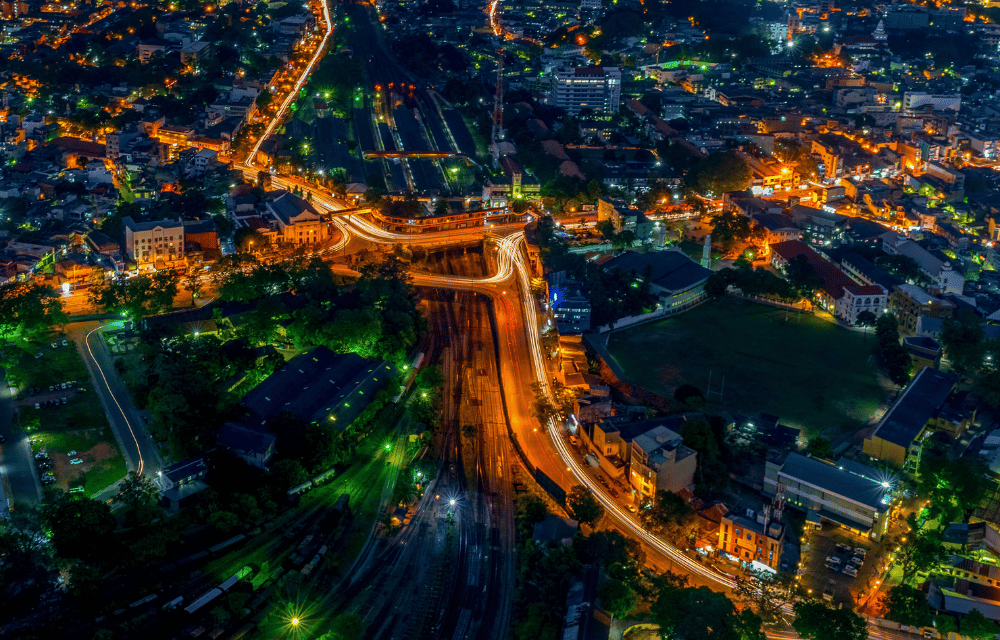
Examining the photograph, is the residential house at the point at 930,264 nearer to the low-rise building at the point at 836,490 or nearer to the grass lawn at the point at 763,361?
the grass lawn at the point at 763,361

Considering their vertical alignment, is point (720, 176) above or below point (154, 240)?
below

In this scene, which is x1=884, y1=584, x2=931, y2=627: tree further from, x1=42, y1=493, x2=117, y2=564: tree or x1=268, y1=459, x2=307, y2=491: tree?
x1=42, y1=493, x2=117, y2=564: tree

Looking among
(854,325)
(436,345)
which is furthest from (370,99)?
(854,325)

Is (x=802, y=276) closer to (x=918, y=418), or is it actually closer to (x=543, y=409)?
(x=918, y=418)

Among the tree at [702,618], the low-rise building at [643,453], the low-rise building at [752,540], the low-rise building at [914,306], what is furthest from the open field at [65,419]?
the low-rise building at [914,306]

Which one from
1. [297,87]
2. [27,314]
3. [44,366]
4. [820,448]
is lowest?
[820,448]

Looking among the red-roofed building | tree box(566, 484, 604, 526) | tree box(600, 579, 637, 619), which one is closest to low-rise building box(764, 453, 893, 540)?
tree box(566, 484, 604, 526)

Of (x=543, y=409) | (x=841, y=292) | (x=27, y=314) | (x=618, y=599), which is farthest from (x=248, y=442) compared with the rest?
(x=841, y=292)
